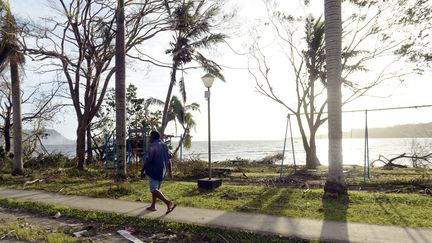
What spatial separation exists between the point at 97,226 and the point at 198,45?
17404 millimetres

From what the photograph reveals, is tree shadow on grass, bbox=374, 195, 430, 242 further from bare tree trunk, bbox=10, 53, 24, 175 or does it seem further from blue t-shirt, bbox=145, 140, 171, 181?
bare tree trunk, bbox=10, 53, 24, 175

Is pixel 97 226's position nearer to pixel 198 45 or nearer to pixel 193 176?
pixel 193 176

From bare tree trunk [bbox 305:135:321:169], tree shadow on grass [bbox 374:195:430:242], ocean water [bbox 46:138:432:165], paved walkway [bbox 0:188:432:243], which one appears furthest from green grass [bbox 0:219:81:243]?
bare tree trunk [bbox 305:135:321:169]

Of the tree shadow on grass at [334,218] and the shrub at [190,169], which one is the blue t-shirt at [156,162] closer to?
the tree shadow on grass at [334,218]

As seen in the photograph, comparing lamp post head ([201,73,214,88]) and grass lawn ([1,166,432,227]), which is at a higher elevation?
lamp post head ([201,73,214,88])

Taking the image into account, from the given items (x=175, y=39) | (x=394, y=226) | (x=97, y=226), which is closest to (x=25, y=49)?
(x=175, y=39)

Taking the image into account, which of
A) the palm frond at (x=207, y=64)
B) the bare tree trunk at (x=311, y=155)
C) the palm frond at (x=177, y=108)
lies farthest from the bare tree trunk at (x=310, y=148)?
the palm frond at (x=177, y=108)

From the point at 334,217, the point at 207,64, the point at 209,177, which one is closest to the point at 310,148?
the point at 207,64

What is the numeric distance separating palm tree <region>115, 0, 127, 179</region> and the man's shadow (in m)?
7.12

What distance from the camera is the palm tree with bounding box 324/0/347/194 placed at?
29.9 ft

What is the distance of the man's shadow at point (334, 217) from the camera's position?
5.82 meters

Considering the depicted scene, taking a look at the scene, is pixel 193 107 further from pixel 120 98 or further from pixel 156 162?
pixel 156 162

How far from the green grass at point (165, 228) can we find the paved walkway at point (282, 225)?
25 cm

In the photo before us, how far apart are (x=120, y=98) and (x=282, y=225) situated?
830 cm
